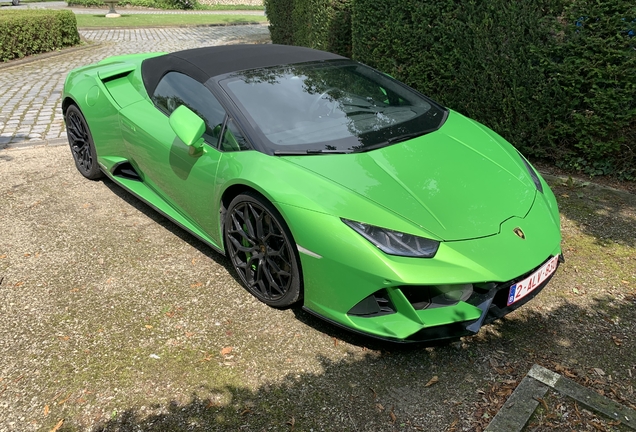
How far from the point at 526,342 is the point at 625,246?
1545mm

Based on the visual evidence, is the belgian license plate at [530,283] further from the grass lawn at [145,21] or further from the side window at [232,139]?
the grass lawn at [145,21]

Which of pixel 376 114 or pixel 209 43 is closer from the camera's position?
pixel 376 114

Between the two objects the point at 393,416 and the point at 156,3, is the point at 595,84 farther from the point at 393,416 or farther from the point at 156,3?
the point at 156,3

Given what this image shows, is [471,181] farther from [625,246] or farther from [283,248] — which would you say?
[625,246]

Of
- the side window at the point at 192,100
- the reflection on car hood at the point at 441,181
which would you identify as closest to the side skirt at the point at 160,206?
the side window at the point at 192,100

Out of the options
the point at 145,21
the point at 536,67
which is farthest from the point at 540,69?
the point at 145,21

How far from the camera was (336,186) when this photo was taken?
2641 millimetres

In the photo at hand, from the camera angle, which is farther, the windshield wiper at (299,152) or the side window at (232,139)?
the side window at (232,139)

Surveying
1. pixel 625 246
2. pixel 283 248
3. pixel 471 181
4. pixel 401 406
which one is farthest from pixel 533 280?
pixel 625 246

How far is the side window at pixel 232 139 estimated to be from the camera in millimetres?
2990

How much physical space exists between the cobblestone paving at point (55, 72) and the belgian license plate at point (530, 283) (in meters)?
5.65

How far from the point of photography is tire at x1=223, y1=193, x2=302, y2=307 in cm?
273

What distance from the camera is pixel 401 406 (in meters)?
2.36

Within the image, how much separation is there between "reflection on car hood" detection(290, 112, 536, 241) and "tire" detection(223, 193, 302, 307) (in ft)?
1.22
